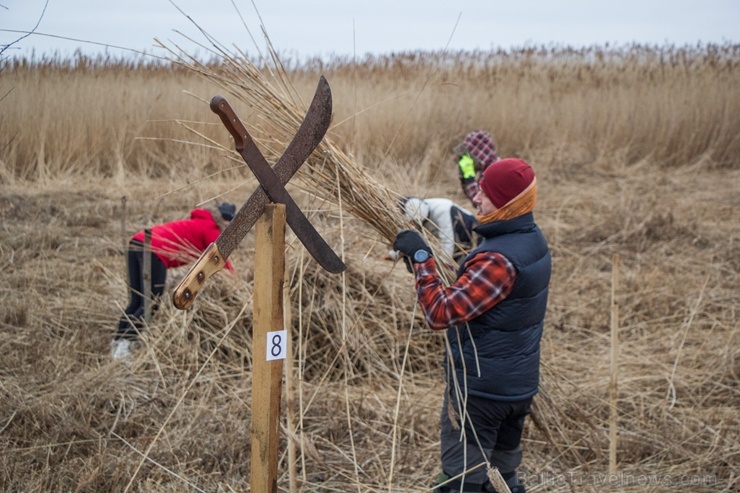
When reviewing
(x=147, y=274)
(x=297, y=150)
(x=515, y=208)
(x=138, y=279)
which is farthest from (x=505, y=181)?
(x=138, y=279)

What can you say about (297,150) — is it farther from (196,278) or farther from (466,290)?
(466,290)

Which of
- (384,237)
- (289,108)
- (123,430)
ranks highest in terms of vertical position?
(289,108)

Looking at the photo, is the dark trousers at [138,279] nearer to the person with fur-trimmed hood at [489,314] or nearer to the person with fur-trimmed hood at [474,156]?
the person with fur-trimmed hood at [474,156]

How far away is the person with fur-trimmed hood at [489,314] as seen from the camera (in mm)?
2250

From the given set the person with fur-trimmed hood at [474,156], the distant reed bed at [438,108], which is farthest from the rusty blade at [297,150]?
the distant reed bed at [438,108]

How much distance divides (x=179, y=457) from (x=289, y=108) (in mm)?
1571

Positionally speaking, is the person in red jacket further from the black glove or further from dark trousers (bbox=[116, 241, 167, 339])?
the black glove

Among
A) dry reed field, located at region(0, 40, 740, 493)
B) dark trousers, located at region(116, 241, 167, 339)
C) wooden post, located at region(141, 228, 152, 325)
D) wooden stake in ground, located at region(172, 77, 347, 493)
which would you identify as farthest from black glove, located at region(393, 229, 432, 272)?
dark trousers, located at region(116, 241, 167, 339)

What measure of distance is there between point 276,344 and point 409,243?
69 centimetres

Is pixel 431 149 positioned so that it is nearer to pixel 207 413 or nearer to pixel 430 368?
pixel 430 368

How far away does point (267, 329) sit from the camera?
1.75m

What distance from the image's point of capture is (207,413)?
336 cm

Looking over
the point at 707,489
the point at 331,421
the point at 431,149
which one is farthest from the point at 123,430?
the point at 431,149

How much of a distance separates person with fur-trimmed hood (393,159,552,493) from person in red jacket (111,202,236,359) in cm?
219
